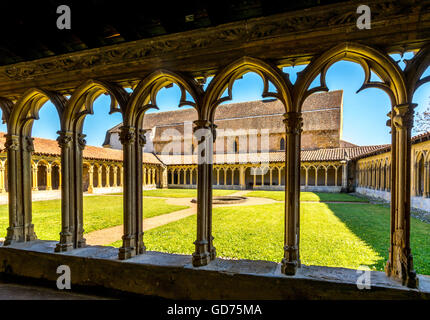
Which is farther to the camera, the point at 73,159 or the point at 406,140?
the point at 73,159

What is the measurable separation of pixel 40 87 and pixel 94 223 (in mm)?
5423

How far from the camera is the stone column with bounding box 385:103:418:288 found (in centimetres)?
217

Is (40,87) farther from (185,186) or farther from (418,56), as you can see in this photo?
(185,186)

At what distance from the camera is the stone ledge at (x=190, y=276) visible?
2152 millimetres

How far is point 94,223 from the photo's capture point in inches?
300

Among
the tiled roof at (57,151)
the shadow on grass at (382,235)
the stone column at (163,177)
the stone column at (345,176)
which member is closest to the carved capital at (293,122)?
the shadow on grass at (382,235)

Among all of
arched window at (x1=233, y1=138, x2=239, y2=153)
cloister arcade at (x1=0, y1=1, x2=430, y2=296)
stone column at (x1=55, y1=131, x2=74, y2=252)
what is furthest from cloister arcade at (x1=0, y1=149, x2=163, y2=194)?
stone column at (x1=55, y1=131, x2=74, y2=252)

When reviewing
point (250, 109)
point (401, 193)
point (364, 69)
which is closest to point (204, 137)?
point (364, 69)

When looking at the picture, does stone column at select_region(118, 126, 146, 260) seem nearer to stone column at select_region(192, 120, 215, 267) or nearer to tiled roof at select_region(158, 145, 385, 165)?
stone column at select_region(192, 120, 215, 267)

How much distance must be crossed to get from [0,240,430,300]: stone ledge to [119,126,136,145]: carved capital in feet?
4.53

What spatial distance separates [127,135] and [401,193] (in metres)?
2.94

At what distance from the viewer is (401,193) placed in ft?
7.38
